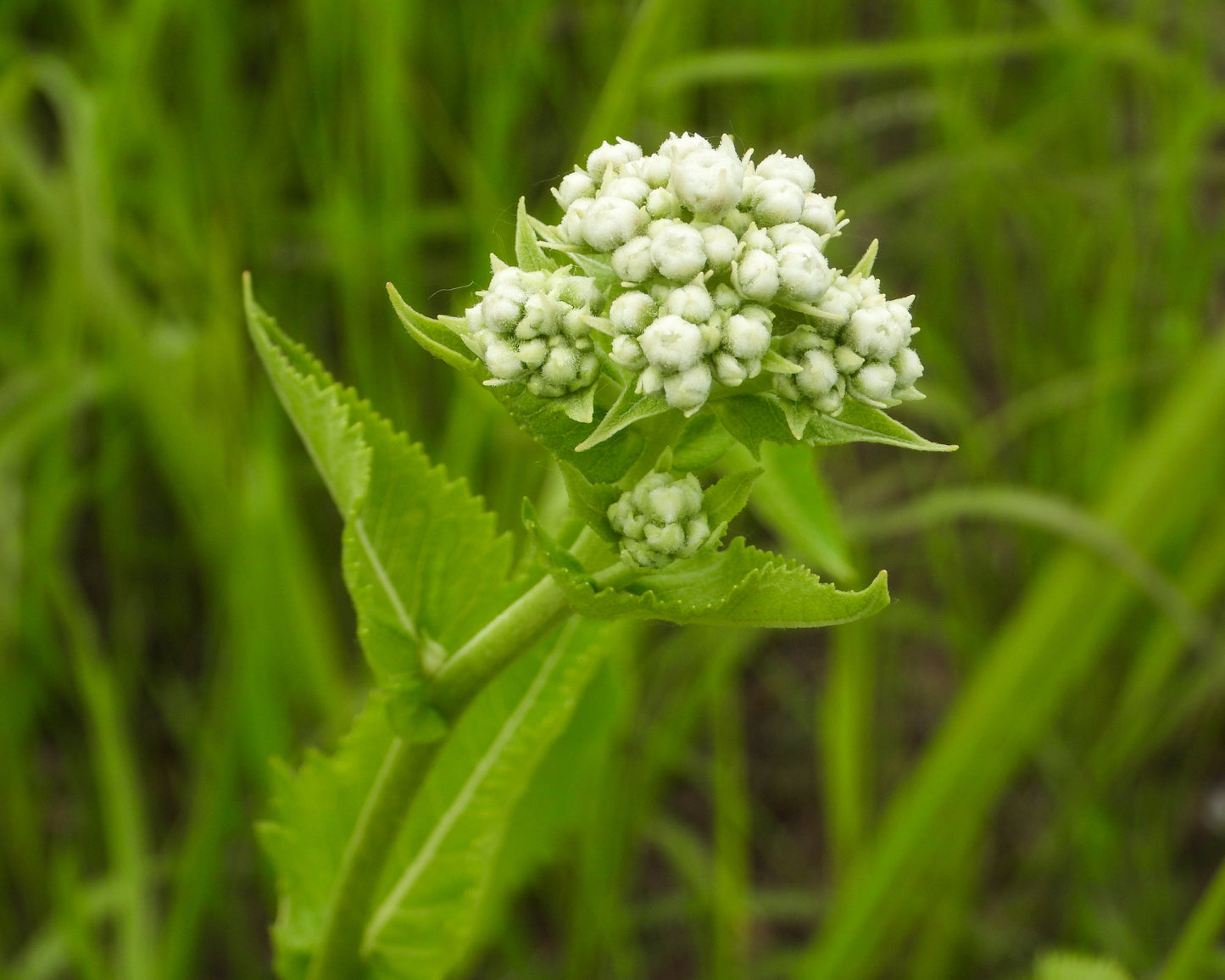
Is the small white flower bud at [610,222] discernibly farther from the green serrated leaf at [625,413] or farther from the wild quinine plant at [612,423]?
the green serrated leaf at [625,413]

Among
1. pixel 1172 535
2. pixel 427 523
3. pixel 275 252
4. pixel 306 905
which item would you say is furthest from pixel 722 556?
pixel 275 252

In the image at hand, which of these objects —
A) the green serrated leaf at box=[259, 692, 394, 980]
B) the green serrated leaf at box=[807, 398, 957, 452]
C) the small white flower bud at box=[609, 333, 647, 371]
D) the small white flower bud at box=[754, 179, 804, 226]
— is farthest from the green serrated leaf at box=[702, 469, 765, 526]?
the green serrated leaf at box=[259, 692, 394, 980]

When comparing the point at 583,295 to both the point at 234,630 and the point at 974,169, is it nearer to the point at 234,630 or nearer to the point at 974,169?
the point at 234,630

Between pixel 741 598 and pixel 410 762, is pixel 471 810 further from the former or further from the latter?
pixel 741 598

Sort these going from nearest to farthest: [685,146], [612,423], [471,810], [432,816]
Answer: [612,423]
[685,146]
[471,810]
[432,816]

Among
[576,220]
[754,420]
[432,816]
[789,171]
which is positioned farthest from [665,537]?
[432,816]

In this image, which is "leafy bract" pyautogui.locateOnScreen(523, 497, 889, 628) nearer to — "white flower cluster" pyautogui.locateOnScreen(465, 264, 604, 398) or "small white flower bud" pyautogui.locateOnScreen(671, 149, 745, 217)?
"white flower cluster" pyautogui.locateOnScreen(465, 264, 604, 398)
